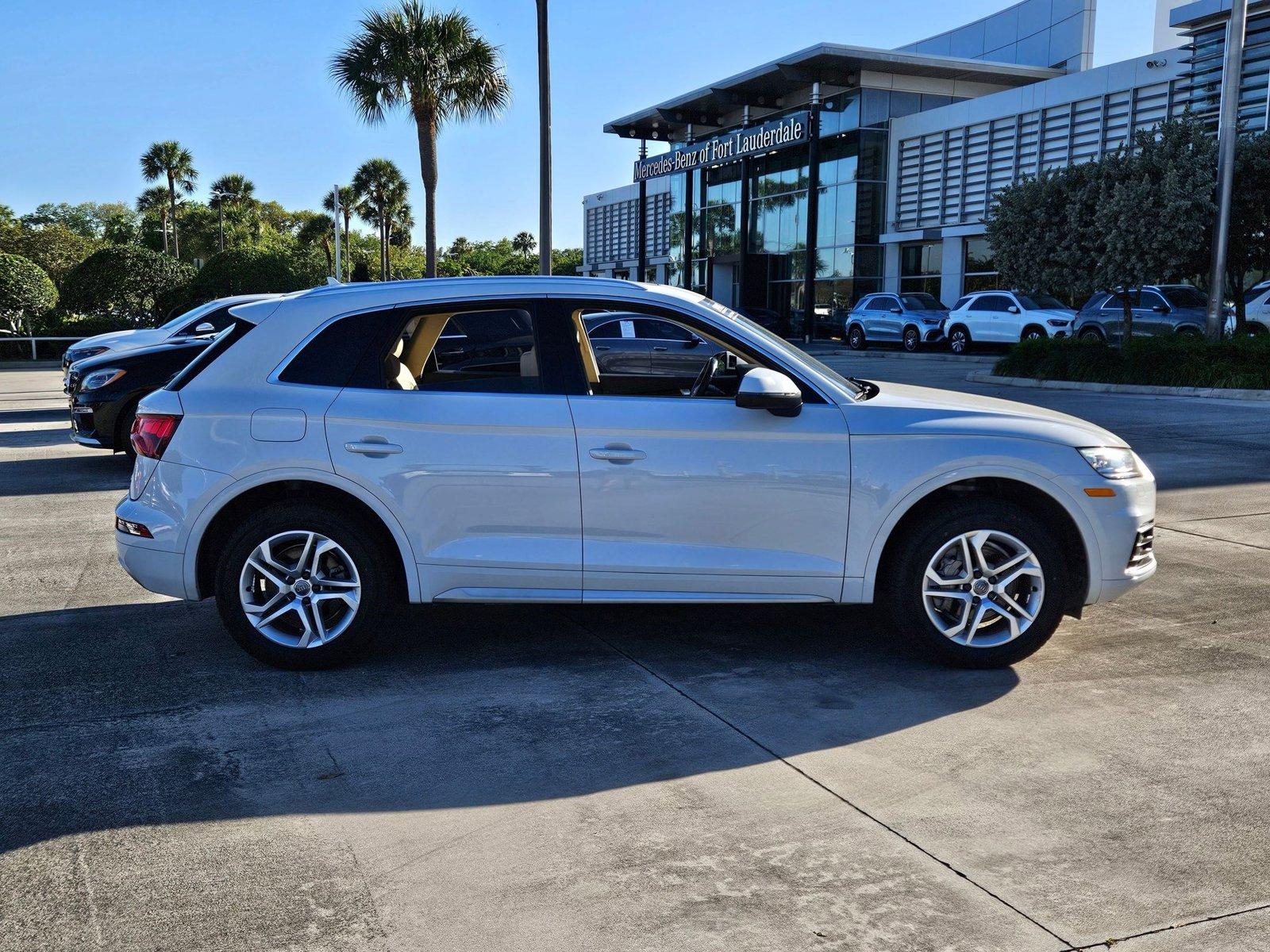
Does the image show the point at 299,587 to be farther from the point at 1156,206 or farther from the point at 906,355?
the point at 906,355

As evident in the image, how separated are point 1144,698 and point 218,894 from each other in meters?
3.62

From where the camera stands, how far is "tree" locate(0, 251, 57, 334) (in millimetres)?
38094

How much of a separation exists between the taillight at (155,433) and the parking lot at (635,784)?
3.23 feet

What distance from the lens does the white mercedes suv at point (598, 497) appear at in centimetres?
492

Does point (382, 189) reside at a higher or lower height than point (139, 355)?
higher

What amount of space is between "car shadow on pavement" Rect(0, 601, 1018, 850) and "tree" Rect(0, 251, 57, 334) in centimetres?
3614

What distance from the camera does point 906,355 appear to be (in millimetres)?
30922

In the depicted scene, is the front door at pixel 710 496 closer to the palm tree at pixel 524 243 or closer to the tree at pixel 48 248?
the tree at pixel 48 248

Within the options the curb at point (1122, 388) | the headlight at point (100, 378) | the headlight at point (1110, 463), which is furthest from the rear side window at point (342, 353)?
the curb at point (1122, 388)

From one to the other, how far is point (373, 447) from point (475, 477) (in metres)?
0.46

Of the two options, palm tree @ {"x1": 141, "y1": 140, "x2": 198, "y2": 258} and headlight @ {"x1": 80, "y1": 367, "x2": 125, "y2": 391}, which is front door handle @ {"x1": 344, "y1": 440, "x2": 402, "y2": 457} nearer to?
headlight @ {"x1": 80, "y1": 367, "x2": 125, "y2": 391}

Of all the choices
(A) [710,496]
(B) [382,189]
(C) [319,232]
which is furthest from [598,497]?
(C) [319,232]

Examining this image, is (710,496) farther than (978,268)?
No

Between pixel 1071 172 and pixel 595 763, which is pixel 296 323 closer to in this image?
pixel 595 763
